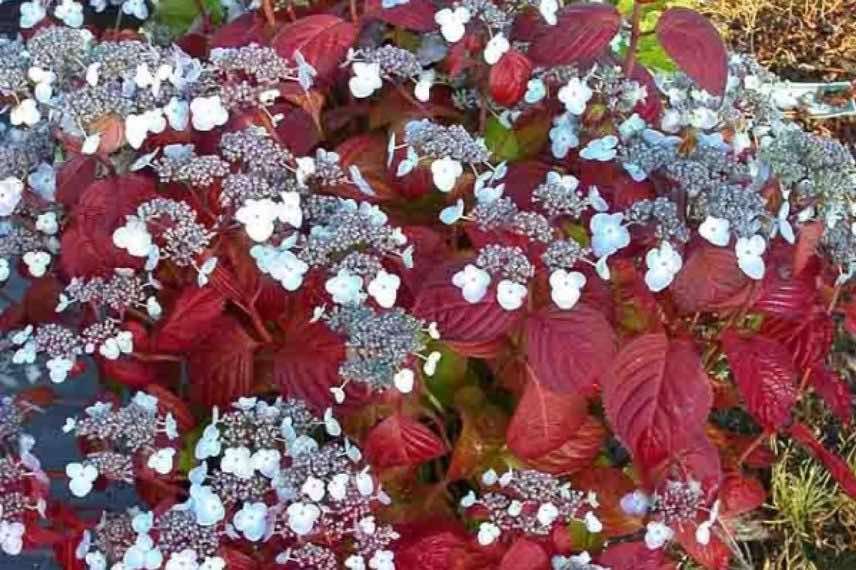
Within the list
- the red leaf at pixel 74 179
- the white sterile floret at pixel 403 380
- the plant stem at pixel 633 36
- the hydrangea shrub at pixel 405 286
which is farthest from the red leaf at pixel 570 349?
the red leaf at pixel 74 179

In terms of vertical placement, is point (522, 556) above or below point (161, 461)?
below

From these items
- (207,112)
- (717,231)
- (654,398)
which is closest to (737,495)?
(654,398)

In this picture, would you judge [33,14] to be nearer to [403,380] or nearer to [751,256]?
[403,380]

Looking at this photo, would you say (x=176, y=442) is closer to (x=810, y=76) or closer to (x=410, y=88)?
(x=410, y=88)

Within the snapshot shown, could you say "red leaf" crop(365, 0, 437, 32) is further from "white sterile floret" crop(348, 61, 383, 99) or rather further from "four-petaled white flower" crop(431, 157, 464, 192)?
"four-petaled white flower" crop(431, 157, 464, 192)

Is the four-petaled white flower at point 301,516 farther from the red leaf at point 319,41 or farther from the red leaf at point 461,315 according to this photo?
the red leaf at point 319,41

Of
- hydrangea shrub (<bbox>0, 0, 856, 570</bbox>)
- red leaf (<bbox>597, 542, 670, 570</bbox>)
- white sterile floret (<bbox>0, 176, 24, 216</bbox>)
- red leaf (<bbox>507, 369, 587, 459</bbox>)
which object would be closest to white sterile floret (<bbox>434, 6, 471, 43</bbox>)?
hydrangea shrub (<bbox>0, 0, 856, 570</bbox>)
